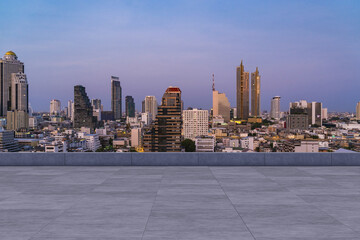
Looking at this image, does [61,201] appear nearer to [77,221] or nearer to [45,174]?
[77,221]

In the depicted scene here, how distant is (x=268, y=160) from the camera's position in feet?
72.3

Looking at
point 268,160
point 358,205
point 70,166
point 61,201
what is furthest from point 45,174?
point 358,205

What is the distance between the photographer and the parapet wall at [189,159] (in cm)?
2192

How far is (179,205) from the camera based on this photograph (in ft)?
37.0

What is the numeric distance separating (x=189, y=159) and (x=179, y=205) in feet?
34.8

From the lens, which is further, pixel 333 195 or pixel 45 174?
pixel 45 174

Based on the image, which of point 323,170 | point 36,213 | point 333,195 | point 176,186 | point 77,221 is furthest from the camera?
point 323,170

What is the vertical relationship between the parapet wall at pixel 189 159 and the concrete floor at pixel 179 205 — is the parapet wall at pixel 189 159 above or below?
above

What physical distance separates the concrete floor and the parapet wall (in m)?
3.08

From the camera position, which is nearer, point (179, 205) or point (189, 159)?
point (179, 205)

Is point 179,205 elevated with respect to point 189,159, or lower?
A: lower

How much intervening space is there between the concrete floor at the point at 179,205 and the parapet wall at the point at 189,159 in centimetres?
308

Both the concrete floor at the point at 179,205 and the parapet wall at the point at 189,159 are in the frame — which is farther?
the parapet wall at the point at 189,159

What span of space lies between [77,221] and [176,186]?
586 centimetres
